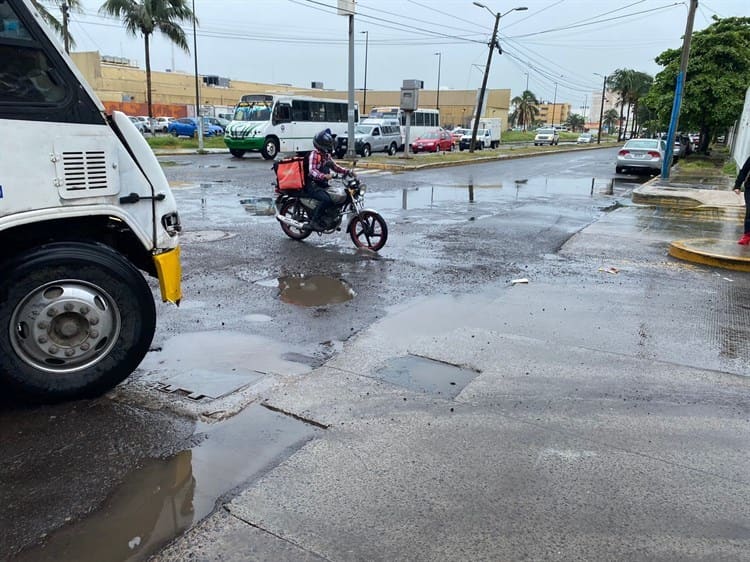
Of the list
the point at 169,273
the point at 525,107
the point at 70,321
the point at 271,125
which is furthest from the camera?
the point at 525,107

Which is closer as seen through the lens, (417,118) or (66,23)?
(66,23)

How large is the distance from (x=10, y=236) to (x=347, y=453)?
8.14 ft

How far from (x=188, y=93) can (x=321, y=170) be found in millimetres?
83229

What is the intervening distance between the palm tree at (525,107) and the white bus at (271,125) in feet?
283

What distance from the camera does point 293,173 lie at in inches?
366

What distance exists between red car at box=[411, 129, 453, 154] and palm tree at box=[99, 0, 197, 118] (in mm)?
15157

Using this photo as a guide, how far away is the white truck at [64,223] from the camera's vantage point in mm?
3621

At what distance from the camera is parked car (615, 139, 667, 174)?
2547 cm

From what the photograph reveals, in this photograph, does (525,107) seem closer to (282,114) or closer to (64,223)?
(282,114)

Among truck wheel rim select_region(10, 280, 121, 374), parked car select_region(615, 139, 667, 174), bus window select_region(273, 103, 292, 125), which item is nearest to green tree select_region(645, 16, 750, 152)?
parked car select_region(615, 139, 667, 174)

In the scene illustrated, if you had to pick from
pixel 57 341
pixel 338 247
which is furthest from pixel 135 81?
pixel 57 341

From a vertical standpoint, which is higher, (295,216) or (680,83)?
(680,83)

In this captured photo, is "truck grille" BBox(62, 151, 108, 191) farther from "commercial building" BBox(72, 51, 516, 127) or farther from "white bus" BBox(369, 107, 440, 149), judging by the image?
"commercial building" BBox(72, 51, 516, 127)

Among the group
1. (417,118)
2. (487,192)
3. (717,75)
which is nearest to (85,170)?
(487,192)
